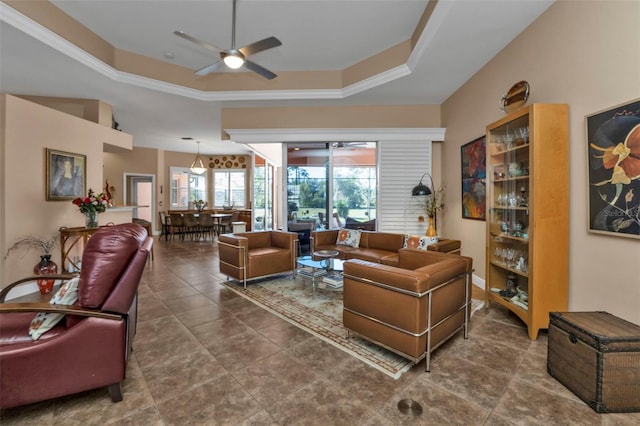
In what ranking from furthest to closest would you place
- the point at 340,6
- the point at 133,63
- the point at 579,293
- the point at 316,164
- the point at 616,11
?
the point at 316,164
the point at 133,63
the point at 340,6
the point at 579,293
the point at 616,11

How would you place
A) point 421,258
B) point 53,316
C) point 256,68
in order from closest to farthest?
point 53,316, point 421,258, point 256,68

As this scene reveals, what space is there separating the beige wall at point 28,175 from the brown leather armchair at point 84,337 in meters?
2.85

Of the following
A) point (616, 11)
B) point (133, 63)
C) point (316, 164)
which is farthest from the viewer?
point (316, 164)

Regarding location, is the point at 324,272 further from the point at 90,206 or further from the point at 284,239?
the point at 90,206

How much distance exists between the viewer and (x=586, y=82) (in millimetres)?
2443

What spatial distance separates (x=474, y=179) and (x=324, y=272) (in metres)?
2.62

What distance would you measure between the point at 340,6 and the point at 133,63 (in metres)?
3.36

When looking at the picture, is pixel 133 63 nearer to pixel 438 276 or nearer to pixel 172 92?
pixel 172 92

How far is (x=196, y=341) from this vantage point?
2625mm

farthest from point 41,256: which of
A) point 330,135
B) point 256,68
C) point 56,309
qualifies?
point 330,135

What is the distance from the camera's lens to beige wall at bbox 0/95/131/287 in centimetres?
374

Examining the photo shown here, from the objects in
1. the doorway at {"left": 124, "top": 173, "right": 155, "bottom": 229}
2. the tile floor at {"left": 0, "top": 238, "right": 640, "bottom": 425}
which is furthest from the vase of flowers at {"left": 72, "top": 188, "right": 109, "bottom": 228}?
the doorway at {"left": 124, "top": 173, "right": 155, "bottom": 229}

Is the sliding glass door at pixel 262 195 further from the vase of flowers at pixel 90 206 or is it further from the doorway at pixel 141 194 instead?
the doorway at pixel 141 194

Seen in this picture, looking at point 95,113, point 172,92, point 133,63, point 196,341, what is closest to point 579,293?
point 196,341
